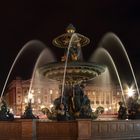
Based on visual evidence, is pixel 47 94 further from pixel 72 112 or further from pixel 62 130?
pixel 62 130

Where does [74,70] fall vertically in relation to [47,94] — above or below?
below

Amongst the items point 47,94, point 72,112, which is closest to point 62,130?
point 72,112

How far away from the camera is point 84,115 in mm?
20672

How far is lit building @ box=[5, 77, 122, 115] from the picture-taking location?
118 m

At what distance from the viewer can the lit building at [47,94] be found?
386 feet

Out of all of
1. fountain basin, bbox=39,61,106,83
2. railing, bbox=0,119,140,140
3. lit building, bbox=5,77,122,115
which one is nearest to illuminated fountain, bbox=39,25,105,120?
fountain basin, bbox=39,61,106,83

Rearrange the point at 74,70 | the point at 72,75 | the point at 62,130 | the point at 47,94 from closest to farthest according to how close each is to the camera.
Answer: the point at 62,130 < the point at 74,70 < the point at 72,75 < the point at 47,94

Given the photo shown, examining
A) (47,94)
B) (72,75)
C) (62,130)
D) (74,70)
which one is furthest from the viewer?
(47,94)

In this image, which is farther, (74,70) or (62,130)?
(74,70)

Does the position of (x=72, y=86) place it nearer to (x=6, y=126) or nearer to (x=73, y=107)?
(x=73, y=107)

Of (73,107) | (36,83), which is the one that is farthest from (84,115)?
(36,83)

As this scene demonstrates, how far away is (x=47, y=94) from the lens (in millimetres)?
120375

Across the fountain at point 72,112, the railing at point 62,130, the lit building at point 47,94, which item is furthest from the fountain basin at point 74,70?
the lit building at point 47,94

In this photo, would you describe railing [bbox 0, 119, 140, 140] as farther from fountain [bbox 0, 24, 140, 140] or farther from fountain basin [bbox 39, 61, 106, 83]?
fountain basin [bbox 39, 61, 106, 83]
